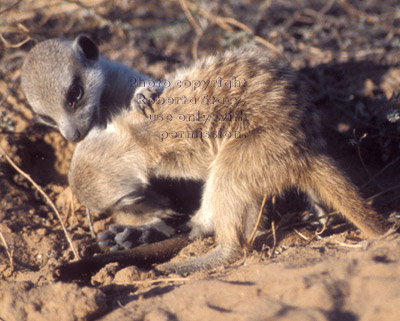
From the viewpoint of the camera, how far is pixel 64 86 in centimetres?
343

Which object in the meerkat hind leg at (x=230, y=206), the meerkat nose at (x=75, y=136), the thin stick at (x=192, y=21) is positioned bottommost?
the meerkat hind leg at (x=230, y=206)

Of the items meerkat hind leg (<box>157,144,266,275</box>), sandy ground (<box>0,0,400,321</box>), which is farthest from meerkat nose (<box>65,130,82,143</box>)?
meerkat hind leg (<box>157,144,266,275</box>)

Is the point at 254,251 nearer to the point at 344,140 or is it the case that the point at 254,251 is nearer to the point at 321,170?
the point at 321,170

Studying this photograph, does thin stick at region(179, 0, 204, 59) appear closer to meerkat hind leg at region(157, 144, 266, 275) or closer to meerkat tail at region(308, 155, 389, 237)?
meerkat hind leg at region(157, 144, 266, 275)

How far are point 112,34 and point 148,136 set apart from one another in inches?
103

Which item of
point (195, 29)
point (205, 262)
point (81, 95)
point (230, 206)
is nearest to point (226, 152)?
point (230, 206)

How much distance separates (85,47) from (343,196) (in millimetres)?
2574

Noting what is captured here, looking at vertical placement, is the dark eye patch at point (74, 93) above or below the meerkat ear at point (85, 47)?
below

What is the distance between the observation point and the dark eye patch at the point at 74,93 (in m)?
3.46

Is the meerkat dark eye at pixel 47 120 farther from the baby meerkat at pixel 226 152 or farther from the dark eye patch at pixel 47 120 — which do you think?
the baby meerkat at pixel 226 152

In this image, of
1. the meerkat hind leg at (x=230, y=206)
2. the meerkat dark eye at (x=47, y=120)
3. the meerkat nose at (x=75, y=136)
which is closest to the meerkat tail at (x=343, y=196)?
the meerkat hind leg at (x=230, y=206)

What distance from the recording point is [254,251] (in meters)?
2.59

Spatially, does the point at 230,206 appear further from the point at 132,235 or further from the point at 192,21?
the point at 192,21

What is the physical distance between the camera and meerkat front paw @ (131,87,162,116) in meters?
2.96
